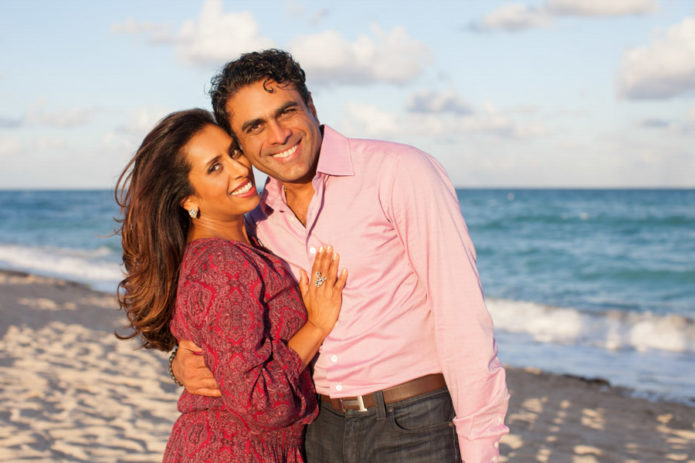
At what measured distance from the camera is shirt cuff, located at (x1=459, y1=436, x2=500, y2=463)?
217 cm

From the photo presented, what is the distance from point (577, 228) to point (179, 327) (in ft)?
99.4

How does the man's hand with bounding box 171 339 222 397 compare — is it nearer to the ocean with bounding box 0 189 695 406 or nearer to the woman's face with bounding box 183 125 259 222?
the woman's face with bounding box 183 125 259 222

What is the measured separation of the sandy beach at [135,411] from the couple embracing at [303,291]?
116 inches

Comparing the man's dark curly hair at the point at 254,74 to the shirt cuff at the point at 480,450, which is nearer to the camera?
the shirt cuff at the point at 480,450

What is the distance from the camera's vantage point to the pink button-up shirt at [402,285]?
7.25 ft

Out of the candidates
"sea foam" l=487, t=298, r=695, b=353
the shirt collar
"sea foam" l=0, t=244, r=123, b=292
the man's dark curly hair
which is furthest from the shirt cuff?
"sea foam" l=0, t=244, r=123, b=292

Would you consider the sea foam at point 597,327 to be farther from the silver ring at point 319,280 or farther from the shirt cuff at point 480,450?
the silver ring at point 319,280

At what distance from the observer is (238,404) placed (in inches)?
85.6

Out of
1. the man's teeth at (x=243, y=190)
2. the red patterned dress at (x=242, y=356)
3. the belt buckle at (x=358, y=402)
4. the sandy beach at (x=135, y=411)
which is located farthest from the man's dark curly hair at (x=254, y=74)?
the sandy beach at (x=135, y=411)

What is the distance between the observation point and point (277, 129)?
8.66 ft

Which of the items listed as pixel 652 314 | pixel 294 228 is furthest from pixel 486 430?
pixel 652 314

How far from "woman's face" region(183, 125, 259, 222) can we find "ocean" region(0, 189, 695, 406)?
677 millimetres

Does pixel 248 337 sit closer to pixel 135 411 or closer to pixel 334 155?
pixel 334 155

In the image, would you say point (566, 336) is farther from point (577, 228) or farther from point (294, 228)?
point (577, 228)
